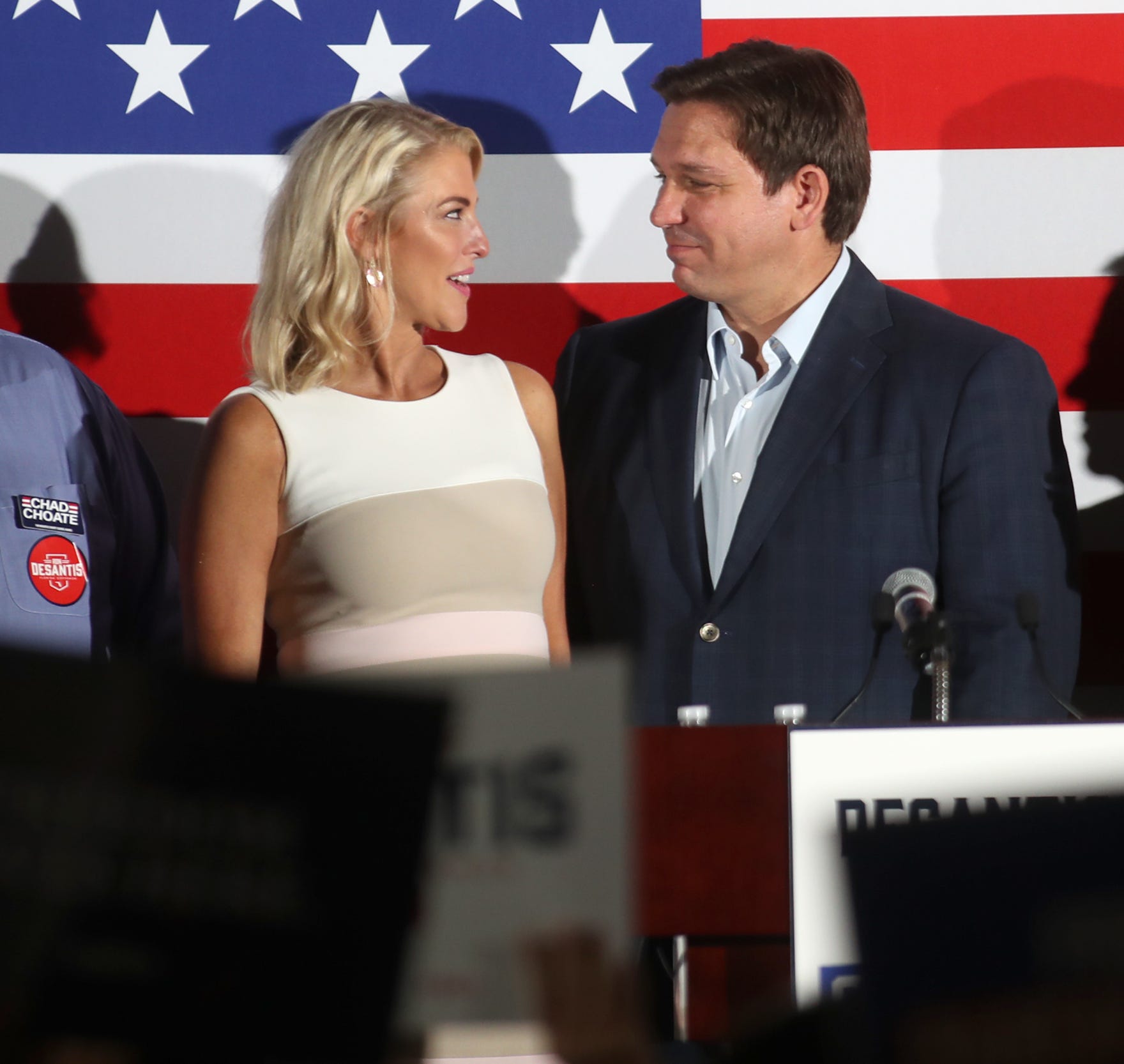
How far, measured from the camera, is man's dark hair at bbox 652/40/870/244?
215 centimetres

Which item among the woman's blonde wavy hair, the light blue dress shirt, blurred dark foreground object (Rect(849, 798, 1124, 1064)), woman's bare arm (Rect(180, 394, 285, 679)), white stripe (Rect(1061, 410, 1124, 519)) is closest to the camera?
blurred dark foreground object (Rect(849, 798, 1124, 1064))

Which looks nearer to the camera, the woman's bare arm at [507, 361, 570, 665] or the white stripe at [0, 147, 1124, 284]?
the woman's bare arm at [507, 361, 570, 665]

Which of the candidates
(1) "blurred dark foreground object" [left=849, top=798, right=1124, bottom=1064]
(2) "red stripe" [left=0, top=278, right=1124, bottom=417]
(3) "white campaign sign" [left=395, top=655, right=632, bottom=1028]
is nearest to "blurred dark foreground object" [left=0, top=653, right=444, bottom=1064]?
(3) "white campaign sign" [left=395, top=655, right=632, bottom=1028]

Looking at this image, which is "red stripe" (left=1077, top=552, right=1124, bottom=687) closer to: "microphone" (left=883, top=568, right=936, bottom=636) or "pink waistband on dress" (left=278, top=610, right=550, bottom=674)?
"pink waistband on dress" (left=278, top=610, right=550, bottom=674)

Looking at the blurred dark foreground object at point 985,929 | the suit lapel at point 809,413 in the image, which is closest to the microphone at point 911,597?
the blurred dark foreground object at point 985,929

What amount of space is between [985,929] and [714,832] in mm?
309

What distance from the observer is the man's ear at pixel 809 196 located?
218 centimetres

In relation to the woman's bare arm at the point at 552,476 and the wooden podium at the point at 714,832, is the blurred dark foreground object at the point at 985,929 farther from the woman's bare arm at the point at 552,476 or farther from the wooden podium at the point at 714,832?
the woman's bare arm at the point at 552,476

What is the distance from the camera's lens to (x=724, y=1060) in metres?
0.75

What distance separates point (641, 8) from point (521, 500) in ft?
3.35

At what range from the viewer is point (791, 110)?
2.18m

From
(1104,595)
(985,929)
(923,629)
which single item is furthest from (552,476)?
(985,929)

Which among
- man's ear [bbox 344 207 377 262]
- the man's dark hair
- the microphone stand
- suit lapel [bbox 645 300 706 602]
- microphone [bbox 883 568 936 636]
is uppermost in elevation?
the man's dark hair

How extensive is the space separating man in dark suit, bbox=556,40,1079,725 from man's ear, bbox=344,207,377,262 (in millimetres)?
489
